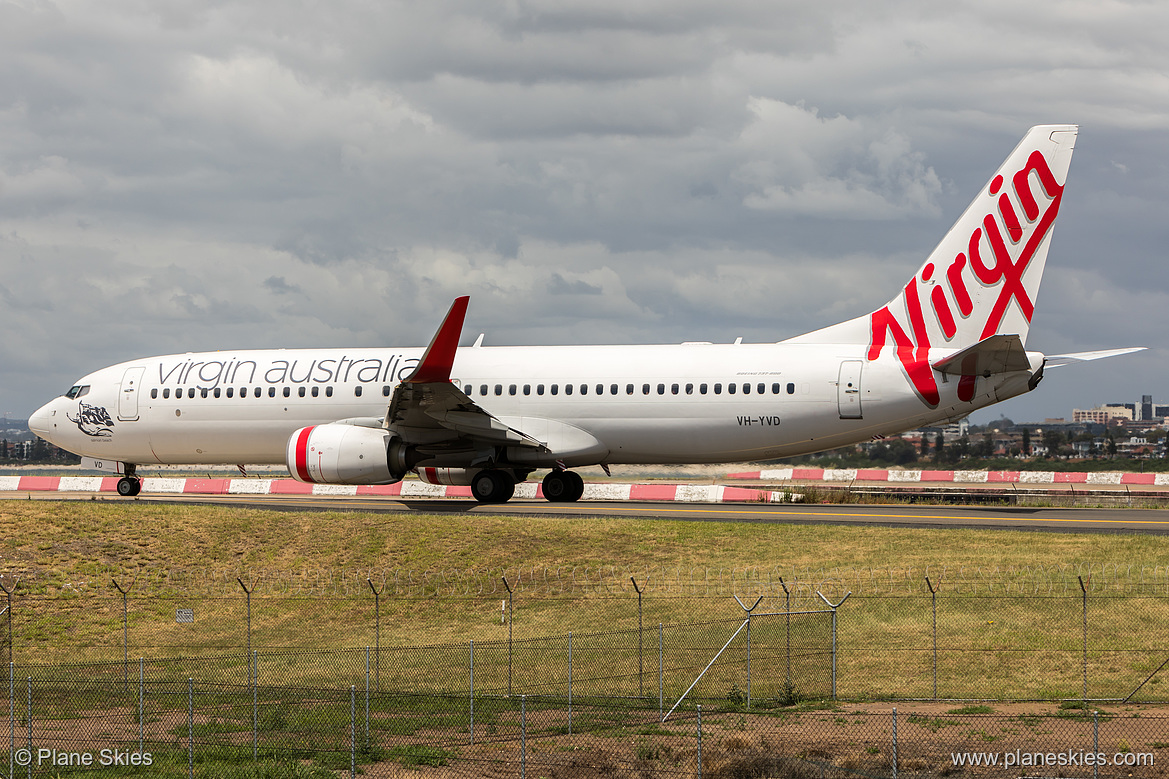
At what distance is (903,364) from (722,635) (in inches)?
545

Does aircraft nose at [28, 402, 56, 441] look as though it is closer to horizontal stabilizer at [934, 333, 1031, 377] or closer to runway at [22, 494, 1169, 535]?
runway at [22, 494, 1169, 535]

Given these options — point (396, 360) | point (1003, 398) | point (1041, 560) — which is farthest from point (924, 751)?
point (396, 360)

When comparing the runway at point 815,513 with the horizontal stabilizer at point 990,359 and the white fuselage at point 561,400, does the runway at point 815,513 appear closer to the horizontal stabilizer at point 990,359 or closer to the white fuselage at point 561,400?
the white fuselage at point 561,400

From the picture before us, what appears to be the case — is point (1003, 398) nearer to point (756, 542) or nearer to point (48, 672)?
point (756, 542)

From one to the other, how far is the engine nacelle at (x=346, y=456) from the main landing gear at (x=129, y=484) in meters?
9.92

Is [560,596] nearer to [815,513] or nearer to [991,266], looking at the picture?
[815,513]

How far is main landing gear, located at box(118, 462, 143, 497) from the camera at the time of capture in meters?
39.1

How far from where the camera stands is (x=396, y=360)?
3634cm

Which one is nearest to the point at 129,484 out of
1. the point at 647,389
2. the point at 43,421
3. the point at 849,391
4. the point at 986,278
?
the point at 43,421

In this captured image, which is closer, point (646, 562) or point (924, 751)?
point (924, 751)

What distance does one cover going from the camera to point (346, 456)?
32.0 m

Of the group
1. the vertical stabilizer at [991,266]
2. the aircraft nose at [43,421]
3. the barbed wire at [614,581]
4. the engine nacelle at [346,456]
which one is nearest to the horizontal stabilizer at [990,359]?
the vertical stabilizer at [991,266]

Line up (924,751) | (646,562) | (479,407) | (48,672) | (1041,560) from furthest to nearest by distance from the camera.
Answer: (479,407) → (646,562) → (1041,560) → (48,672) → (924,751)

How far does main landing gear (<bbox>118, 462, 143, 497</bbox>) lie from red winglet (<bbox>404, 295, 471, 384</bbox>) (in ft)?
46.4
